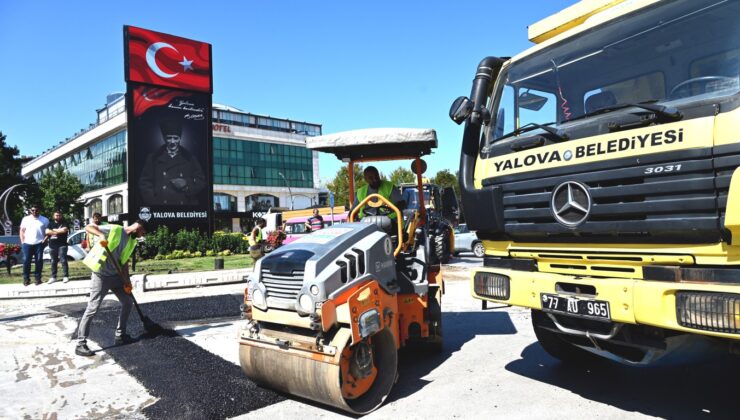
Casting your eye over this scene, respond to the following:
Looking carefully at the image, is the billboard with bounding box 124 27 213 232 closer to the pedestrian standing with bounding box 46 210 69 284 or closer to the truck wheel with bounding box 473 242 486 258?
the pedestrian standing with bounding box 46 210 69 284

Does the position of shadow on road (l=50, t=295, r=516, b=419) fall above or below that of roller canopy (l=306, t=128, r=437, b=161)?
below

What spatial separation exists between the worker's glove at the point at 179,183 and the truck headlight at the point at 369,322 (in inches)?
740

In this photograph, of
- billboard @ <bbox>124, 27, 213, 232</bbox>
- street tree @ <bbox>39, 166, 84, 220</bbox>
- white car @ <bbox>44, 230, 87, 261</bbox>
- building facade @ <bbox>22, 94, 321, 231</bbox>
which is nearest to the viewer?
white car @ <bbox>44, 230, 87, 261</bbox>

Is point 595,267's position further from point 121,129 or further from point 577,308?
point 121,129

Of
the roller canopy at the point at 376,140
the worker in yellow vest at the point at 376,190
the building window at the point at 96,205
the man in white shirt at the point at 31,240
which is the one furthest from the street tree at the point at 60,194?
A: the worker in yellow vest at the point at 376,190

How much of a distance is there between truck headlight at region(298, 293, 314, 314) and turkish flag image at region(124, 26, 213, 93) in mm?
19587

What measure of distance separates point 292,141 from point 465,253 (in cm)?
5289

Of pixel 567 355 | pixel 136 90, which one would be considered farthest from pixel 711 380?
pixel 136 90

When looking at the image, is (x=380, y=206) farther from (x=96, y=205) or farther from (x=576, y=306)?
(x=96, y=205)

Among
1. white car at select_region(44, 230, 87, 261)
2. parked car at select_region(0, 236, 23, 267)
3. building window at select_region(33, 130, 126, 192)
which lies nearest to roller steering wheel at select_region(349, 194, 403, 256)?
parked car at select_region(0, 236, 23, 267)

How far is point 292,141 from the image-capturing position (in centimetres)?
7025

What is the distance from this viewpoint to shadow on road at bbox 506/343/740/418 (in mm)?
3814

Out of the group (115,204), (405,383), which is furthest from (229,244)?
(115,204)

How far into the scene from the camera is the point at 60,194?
149 ft
